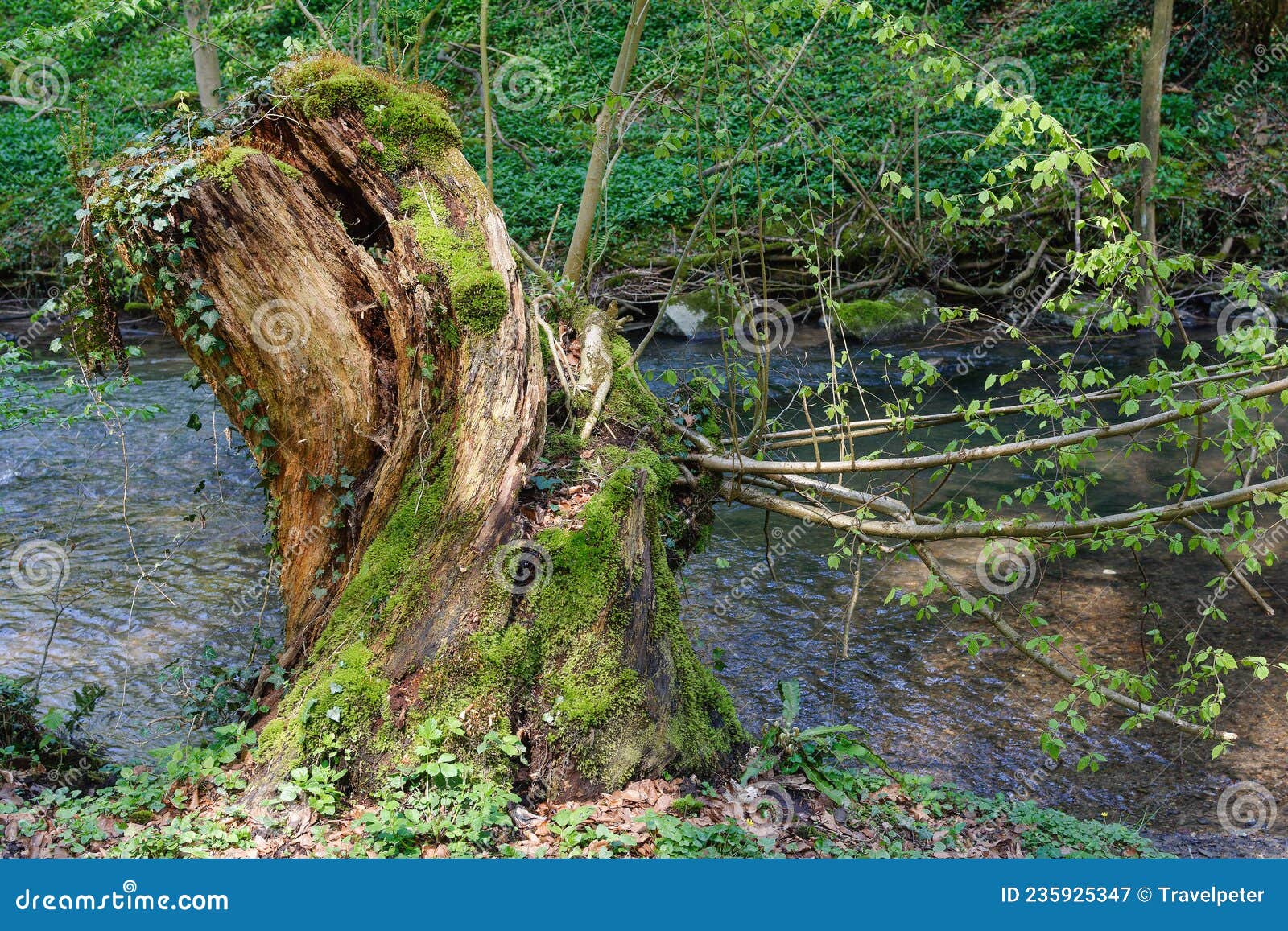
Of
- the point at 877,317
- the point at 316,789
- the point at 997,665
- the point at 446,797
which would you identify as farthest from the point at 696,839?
the point at 877,317

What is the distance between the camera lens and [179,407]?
10742 mm

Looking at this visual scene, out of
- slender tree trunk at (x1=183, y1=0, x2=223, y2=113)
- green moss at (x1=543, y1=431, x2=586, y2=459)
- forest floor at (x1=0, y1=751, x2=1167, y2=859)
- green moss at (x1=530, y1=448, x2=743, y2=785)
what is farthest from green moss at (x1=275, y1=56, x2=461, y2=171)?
slender tree trunk at (x1=183, y1=0, x2=223, y2=113)

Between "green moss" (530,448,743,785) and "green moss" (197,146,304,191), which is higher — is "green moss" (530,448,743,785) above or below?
below

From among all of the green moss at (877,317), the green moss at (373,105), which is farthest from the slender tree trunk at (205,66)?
the green moss at (877,317)

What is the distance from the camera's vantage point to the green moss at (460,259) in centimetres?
Answer: 445

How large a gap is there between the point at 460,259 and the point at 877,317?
969 centimetres

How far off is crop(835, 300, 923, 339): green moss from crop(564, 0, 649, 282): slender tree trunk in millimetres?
7455

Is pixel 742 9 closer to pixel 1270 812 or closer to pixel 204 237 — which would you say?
pixel 204 237

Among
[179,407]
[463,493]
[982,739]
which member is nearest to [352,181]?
[463,493]

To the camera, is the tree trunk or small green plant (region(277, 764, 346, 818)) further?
the tree trunk

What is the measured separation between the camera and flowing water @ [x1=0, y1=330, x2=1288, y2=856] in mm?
5238

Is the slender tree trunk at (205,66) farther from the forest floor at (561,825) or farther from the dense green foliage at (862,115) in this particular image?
the forest floor at (561,825)

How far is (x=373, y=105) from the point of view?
475 cm

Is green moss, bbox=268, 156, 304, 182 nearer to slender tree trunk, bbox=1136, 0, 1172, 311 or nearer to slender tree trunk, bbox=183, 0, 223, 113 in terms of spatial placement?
slender tree trunk, bbox=183, 0, 223, 113
